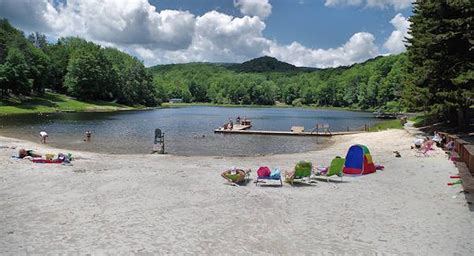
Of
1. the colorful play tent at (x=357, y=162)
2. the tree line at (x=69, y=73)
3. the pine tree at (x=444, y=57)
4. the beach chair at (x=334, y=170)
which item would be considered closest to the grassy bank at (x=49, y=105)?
the tree line at (x=69, y=73)

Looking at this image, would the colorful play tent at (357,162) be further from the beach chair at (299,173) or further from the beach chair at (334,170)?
the beach chair at (299,173)

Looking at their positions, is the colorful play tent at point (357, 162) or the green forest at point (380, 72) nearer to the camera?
the colorful play tent at point (357, 162)

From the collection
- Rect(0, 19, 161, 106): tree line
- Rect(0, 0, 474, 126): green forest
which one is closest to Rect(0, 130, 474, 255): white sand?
Rect(0, 0, 474, 126): green forest

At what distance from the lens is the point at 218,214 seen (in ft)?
46.2

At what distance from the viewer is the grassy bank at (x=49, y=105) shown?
8729cm

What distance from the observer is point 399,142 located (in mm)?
36250

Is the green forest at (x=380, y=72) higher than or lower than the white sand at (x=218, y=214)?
higher

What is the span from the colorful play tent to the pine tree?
14159mm

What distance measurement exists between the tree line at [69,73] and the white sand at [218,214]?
82011 millimetres

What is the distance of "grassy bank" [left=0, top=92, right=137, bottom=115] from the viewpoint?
87287mm

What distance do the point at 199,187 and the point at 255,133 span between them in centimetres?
3837

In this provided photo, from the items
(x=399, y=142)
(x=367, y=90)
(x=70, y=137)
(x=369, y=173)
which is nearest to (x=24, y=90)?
(x=70, y=137)

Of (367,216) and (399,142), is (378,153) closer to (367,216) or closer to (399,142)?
(399,142)

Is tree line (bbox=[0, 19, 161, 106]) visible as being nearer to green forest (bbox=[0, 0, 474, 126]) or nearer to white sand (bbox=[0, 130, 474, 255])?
green forest (bbox=[0, 0, 474, 126])
